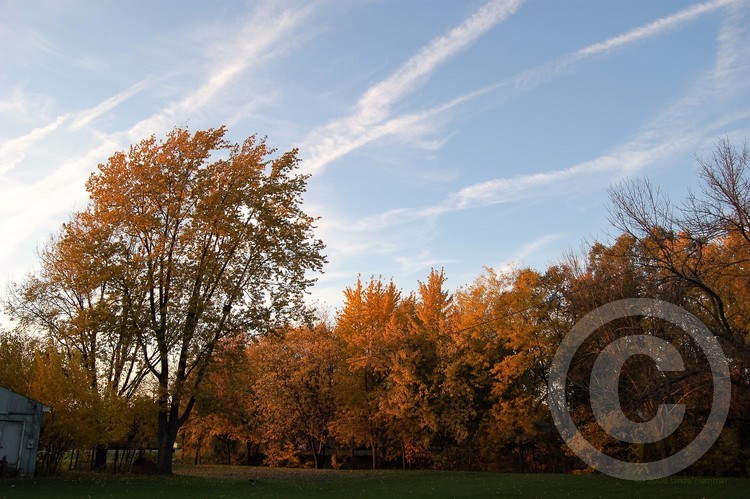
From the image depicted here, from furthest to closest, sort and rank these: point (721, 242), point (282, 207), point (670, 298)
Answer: point (282, 207) → point (721, 242) → point (670, 298)

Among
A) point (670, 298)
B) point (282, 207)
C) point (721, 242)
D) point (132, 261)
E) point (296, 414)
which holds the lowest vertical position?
point (296, 414)

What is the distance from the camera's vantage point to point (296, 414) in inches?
1750

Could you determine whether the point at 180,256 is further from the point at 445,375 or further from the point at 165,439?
the point at 445,375

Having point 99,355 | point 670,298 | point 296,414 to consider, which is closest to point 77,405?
point 99,355

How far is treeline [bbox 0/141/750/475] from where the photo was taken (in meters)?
15.7

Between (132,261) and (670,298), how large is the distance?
77.3 ft

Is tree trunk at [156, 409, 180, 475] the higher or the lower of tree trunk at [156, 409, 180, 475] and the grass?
the higher

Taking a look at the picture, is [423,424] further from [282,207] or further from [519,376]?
[282,207]
